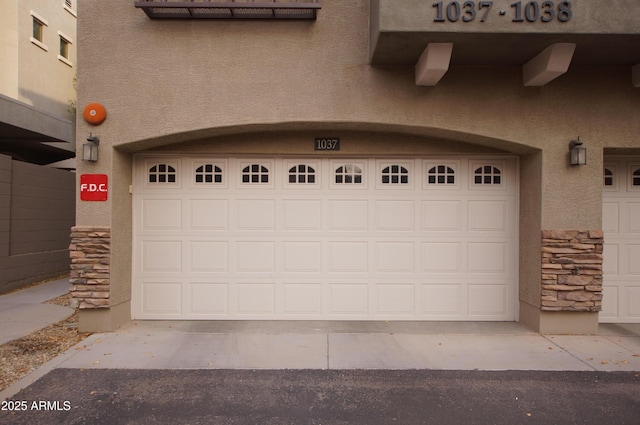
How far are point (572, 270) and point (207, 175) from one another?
16.9 ft

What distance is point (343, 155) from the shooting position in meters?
6.48

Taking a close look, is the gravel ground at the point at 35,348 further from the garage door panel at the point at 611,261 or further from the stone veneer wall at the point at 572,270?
the garage door panel at the point at 611,261

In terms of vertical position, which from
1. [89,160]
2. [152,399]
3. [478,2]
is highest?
[478,2]

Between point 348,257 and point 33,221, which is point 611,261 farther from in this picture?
point 33,221

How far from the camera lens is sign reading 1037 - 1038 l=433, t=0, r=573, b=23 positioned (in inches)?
192

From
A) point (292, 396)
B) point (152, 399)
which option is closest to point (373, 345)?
point (292, 396)

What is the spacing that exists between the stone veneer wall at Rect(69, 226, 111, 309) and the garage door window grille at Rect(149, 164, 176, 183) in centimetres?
108

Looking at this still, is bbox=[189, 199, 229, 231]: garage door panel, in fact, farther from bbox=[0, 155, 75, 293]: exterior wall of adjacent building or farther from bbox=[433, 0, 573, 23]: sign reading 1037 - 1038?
bbox=[0, 155, 75, 293]: exterior wall of adjacent building

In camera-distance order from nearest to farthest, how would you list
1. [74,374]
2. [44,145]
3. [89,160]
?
[74,374] → [89,160] → [44,145]

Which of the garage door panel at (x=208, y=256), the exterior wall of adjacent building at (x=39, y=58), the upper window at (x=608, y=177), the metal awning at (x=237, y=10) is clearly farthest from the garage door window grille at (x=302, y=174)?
the exterior wall of adjacent building at (x=39, y=58)

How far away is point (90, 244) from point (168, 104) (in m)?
2.08

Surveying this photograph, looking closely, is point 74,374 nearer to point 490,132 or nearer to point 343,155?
point 343,155

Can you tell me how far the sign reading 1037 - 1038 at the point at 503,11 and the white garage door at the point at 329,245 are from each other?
2.14 m

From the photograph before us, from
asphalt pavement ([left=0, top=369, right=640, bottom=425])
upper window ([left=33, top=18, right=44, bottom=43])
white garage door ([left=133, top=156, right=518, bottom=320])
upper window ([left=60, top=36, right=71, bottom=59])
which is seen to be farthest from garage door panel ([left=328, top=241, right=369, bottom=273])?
upper window ([left=60, top=36, right=71, bottom=59])
